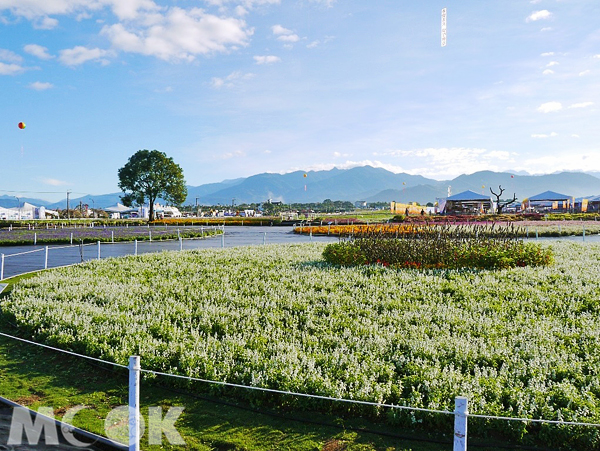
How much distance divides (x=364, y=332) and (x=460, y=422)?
4.34m

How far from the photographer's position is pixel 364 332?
7719mm

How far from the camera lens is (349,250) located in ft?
47.4

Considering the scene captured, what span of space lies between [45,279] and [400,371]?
1045cm

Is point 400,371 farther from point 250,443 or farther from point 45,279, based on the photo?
point 45,279

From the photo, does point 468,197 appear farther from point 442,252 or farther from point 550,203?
point 442,252

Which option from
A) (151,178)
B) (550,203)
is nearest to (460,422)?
(151,178)

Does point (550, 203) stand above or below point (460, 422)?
above

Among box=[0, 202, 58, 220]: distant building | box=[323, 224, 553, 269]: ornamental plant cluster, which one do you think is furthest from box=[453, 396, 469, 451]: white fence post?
box=[0, 202, 58, 220]: distant building

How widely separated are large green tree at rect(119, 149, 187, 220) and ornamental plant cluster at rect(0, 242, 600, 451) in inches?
2061

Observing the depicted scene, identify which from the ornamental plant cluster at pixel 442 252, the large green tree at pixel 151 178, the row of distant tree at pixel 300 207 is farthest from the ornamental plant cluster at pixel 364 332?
the row of distant tree at pixel 300 207

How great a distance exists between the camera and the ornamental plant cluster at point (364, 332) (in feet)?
17.6

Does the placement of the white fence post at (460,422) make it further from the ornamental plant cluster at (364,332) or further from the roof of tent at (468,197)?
the roof of tent at (468,197)

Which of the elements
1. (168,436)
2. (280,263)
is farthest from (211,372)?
(280,263)

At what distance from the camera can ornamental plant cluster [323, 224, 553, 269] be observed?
13344 millimetres
